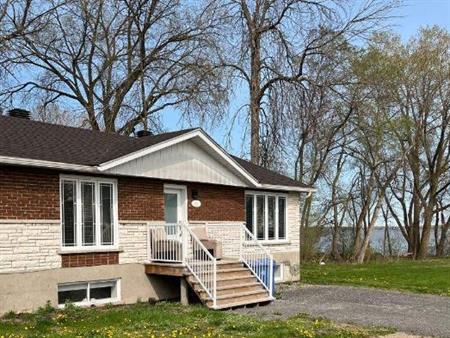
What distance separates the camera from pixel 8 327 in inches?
390

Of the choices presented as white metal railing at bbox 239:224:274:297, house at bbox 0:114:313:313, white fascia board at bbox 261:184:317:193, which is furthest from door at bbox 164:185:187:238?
white fascia board at bbox 261:184:317:193

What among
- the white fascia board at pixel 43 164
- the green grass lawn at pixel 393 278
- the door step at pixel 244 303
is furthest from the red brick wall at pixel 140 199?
the green grass lawn at pixel 393 278

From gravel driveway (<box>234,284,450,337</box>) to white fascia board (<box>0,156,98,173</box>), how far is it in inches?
176

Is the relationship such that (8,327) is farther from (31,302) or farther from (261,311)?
(261,311)

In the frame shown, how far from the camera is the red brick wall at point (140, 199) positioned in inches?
534

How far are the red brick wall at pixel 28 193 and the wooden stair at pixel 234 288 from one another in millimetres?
3455

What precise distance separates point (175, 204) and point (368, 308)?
5.51 m

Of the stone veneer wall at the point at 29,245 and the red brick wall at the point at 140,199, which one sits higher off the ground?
the red brick wall at the point at 140,199

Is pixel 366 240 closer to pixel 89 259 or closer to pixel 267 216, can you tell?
pixel 267 216

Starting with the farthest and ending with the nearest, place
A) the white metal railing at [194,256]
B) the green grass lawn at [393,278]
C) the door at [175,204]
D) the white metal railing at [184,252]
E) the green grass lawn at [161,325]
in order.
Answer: the green grass lawn at [393,278] < the door at [175,204] < the white metal railing at [194,256] < the white metal railing at [184,252] < the green grass lawn at [161,325]

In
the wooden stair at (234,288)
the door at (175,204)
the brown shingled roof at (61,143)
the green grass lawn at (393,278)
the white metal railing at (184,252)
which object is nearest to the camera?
the brown shingled roof at (61,143)

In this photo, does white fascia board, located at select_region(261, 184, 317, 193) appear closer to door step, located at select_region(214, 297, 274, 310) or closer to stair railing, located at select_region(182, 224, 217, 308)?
stair railing, located at select_region(182, 224, 217, 308)

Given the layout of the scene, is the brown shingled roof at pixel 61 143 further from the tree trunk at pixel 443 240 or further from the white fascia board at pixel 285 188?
the tree trunk at pixel 443 240

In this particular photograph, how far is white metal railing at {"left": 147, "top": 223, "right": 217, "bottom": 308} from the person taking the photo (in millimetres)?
12727
